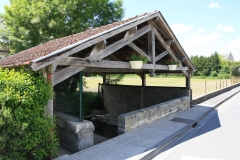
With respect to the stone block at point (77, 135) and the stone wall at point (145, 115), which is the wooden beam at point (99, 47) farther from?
the stone wall at point (145, 115)

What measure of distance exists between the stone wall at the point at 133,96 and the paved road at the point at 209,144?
11.8 feet

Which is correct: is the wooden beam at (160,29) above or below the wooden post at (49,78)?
above

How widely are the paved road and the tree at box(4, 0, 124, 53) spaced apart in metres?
9.39

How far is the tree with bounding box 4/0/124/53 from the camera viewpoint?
11.6 m

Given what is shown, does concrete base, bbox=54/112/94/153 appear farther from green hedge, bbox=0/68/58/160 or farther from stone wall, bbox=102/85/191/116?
stone wall, bbox=102/85/191/116

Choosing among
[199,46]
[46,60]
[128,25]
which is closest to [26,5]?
[128,25]

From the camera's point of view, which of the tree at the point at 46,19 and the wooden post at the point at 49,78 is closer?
the wooden post at the point at 49,78

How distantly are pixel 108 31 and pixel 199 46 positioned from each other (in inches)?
4325

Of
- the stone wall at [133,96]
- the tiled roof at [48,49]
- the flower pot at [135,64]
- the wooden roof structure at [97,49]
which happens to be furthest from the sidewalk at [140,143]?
the stone wall at [133,96]

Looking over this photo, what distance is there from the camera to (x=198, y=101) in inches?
468

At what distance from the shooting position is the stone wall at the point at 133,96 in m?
10.9

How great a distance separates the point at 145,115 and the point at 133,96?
5.30 metres

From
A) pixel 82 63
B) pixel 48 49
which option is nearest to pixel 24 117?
pixel 82 63

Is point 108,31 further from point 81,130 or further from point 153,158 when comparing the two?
point 153,158
